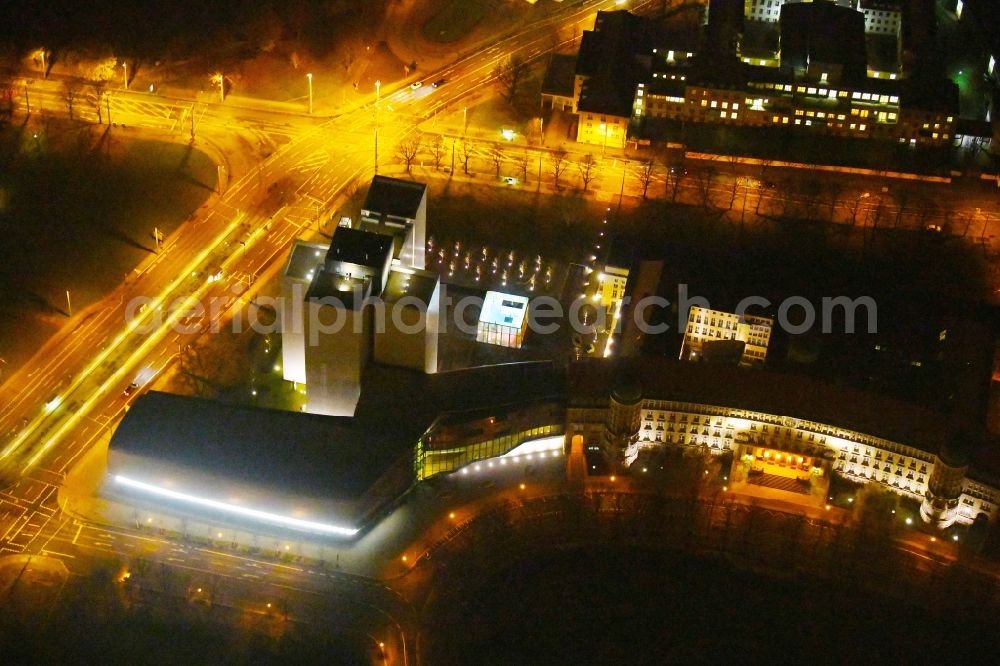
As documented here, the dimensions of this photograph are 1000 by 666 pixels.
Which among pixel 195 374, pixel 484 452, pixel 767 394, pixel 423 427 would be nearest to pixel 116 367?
pixel 195 374

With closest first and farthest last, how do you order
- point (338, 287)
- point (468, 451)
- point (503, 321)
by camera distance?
1. point (468, 451)
2. point (338, 287)
3. point (503, 321)

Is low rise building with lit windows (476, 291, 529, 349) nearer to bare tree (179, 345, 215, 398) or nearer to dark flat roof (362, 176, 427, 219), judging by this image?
dark flat roof (362, 176, 427, 219)

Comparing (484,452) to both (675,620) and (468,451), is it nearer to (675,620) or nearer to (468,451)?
(468,451)

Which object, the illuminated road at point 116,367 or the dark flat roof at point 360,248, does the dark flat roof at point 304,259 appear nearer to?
the dark flat roof at point 360,248

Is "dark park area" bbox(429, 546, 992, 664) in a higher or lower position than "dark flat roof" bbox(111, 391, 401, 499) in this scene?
lower

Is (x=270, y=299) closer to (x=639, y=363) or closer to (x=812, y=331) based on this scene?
(x=639, y=363)

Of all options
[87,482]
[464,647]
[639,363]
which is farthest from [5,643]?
[639,363]

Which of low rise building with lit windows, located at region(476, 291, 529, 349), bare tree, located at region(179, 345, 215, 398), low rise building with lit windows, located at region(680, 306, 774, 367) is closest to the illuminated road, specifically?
bare tree, located at region(179, 345, 215, 398)
